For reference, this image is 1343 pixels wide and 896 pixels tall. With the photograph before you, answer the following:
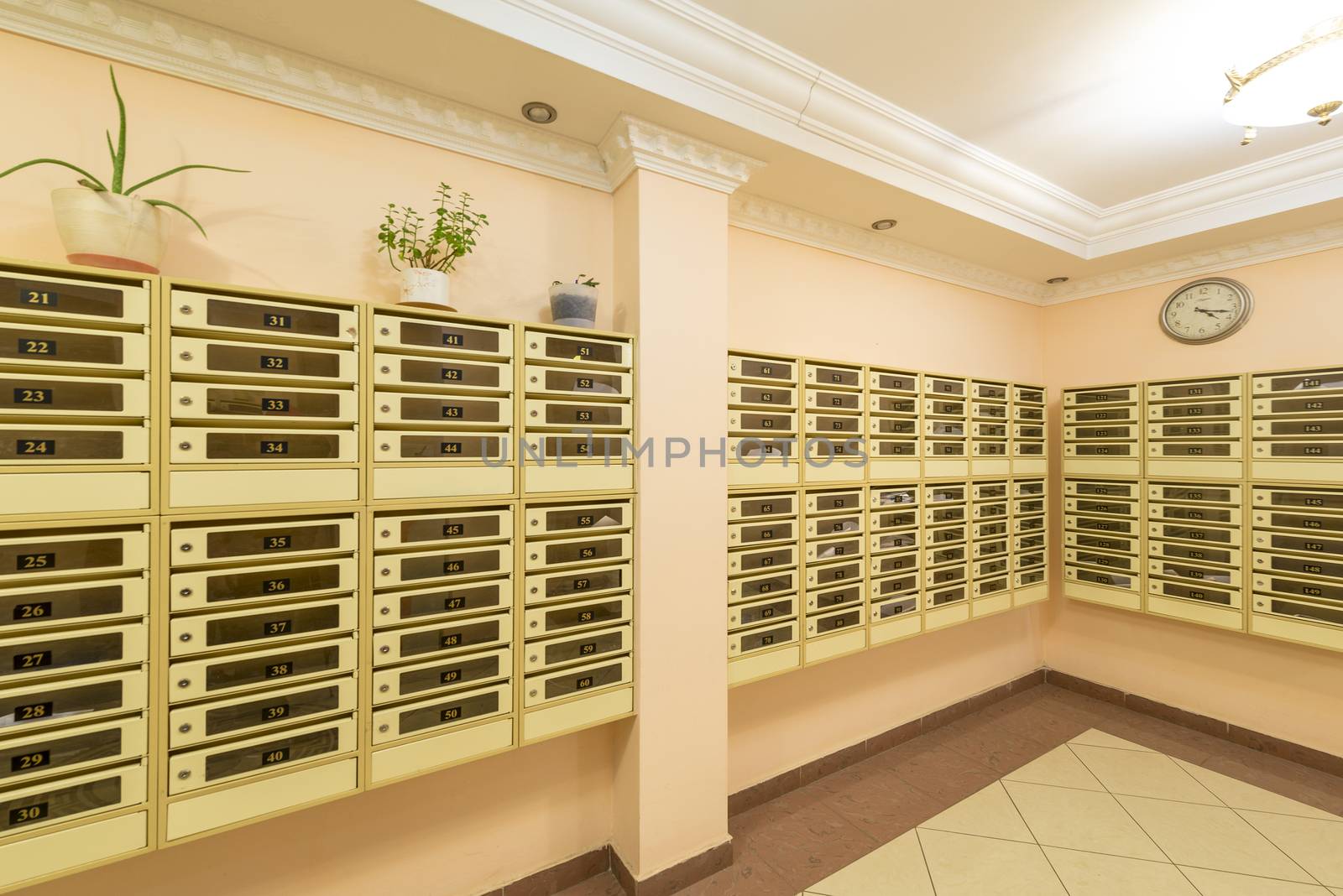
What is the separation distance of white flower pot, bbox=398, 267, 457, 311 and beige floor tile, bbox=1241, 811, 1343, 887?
11.7 ft

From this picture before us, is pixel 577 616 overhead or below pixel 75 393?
below

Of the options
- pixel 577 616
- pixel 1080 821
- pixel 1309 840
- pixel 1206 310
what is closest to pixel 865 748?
pixel 1080 821

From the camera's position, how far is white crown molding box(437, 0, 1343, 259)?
152 cm

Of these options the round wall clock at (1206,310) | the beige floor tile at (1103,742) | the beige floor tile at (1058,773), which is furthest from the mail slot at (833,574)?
the round wall clock at (1206,310)

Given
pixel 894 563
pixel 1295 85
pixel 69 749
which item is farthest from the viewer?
pixel 894 563

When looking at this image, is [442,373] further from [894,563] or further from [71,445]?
[894,563]

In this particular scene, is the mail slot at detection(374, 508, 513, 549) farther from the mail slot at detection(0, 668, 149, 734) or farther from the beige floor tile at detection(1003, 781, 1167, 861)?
the beige floor tile at detection(1003, 781, 1167, 861)

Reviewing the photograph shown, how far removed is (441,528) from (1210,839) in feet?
10.2

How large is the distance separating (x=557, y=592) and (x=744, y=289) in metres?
1.52

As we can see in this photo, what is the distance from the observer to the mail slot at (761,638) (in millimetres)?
2029

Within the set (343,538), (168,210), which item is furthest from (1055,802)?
(168,210)

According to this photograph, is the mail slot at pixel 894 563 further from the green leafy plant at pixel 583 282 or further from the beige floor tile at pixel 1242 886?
the green leafy plant at pixel 583 282

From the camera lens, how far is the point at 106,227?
3.91ft

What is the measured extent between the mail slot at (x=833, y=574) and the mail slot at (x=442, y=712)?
1.24m
